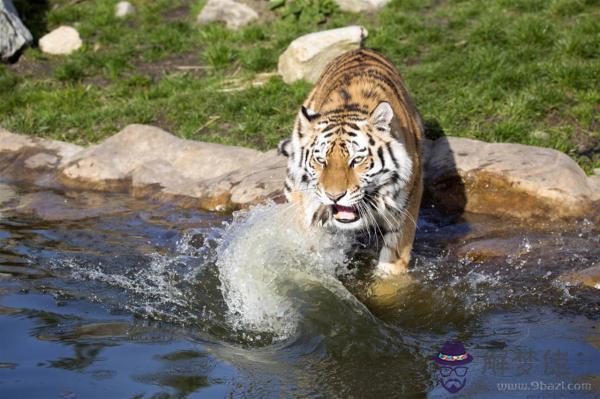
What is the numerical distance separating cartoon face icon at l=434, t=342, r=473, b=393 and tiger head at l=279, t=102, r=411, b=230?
0.90m

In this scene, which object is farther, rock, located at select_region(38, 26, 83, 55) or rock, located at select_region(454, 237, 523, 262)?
rock, located at select_region(38, 26, 83, 55)

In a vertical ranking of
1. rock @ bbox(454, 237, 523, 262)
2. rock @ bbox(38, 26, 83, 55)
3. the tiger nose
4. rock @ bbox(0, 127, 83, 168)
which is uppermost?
the tiger nose

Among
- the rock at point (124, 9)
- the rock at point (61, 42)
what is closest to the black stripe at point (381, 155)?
the rock at point (61, 42)

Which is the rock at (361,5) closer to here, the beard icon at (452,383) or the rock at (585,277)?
the rock at (585,277)

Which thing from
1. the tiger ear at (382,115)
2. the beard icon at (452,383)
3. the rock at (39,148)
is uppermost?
the tiger ear at (382,115)

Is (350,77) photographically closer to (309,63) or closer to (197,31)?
(309,63)

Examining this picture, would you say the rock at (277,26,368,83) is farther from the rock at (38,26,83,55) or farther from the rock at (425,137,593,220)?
the rock at (38,26,83,55)

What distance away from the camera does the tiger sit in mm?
4414

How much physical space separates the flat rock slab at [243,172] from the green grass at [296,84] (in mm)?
583

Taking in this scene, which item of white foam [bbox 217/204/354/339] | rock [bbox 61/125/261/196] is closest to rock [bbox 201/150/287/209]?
rock [bbox 61/125/261/196]

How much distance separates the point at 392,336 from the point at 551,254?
4.77 ft

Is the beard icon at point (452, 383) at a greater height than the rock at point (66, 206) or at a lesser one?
greater

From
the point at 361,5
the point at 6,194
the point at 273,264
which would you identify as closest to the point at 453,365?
the point at 273,264

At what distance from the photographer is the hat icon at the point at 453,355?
3.74 m
